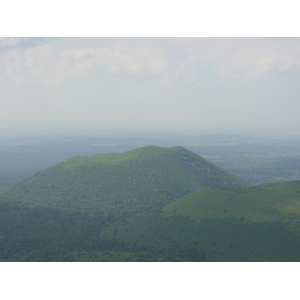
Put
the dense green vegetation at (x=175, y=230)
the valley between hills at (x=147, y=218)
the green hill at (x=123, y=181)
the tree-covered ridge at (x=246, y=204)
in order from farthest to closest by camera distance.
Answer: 1. the green hill at (x=123, y=181)
2. the tree-covered ridge at (x=246, y=204)
3. the valley between hills at (x=147, y=218)
4. the dense green vegetation at (x=175, y=230)

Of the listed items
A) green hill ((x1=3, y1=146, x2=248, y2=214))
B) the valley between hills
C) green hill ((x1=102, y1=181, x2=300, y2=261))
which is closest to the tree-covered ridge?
green hill ((x1=102, y1=181, x2=300, y2=261))

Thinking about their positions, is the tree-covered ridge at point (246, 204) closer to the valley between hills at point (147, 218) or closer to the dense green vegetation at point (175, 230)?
the dense green vegetation at point (175, 230)

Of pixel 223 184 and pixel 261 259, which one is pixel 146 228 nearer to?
pixel 261 259

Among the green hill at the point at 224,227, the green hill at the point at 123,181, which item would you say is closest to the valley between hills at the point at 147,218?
the green hill at the point at 224,227

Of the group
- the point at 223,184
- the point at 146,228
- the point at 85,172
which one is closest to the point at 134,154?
the point at 85,172

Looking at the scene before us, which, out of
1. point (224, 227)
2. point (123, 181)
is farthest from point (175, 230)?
point (123, 181)
